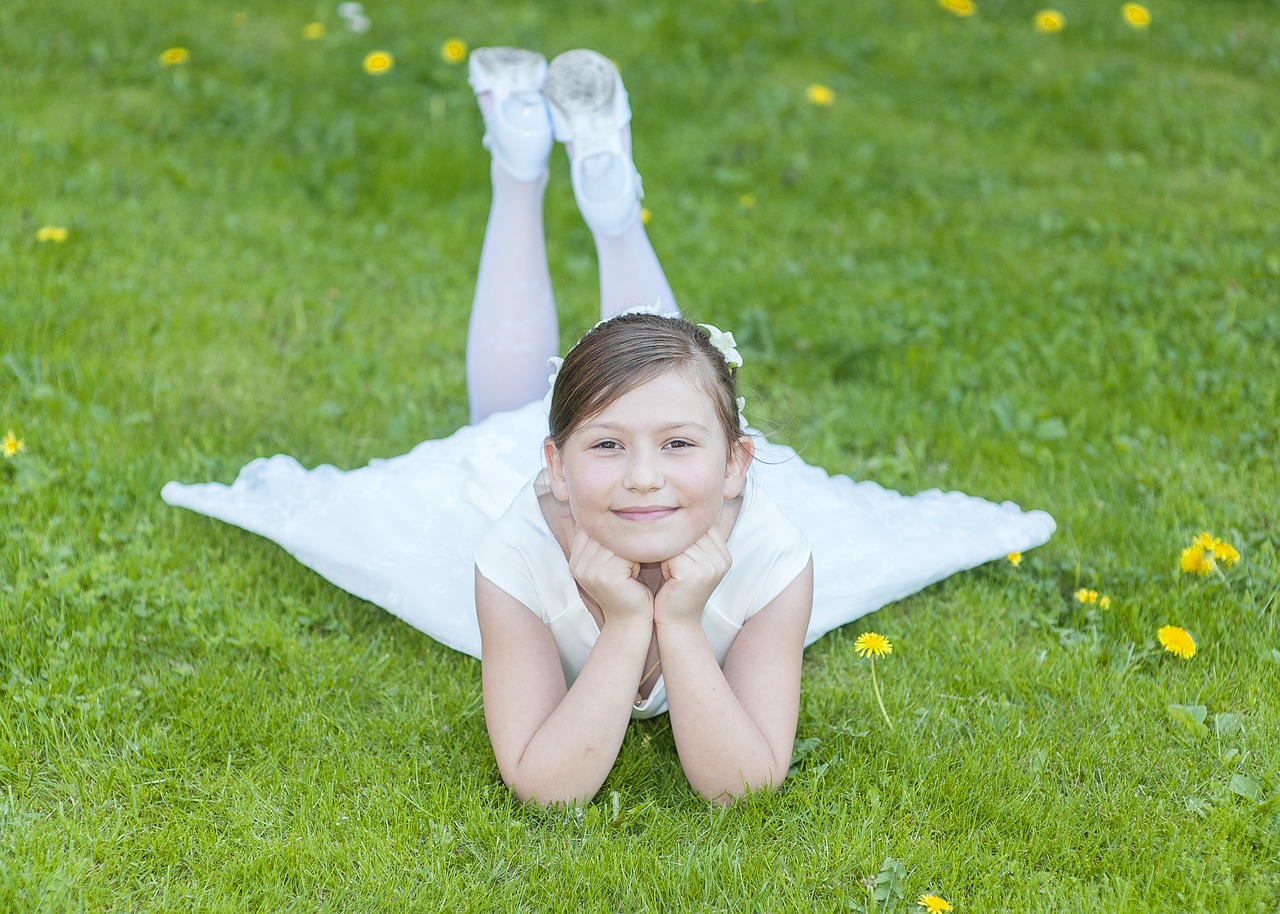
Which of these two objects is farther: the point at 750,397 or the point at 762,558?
the point at 750,397

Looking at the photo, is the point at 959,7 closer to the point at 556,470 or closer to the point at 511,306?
the point at 511,306

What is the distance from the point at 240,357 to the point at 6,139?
5.87 feet

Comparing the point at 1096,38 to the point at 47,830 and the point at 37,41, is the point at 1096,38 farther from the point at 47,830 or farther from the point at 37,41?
the point at 47,830

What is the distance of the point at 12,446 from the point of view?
3.27m

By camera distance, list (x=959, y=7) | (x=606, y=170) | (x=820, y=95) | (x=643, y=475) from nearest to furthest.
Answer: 1. (x=643, y=475)
2. (x=606, y=170)
3. (x=820, y=95)
4. (x=959, y=7)

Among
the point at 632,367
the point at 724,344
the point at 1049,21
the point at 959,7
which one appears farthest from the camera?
the point at 959,7

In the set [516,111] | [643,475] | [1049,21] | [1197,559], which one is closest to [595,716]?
[643,475]

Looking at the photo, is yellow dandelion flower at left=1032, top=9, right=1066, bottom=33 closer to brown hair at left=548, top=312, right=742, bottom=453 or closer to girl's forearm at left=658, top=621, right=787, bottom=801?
brown hair at left=548, top=312, right=742, bottom=453

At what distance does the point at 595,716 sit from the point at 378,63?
4124 millimetres

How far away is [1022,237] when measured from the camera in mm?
4895

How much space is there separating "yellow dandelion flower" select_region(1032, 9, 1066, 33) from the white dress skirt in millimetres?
3876

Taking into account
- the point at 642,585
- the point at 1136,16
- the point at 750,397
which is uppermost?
the point at 642,585

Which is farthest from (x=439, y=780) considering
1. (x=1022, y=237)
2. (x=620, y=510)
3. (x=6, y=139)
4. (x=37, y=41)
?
(x=37, y=41)

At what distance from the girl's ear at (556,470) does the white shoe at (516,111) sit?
45.2 inches
